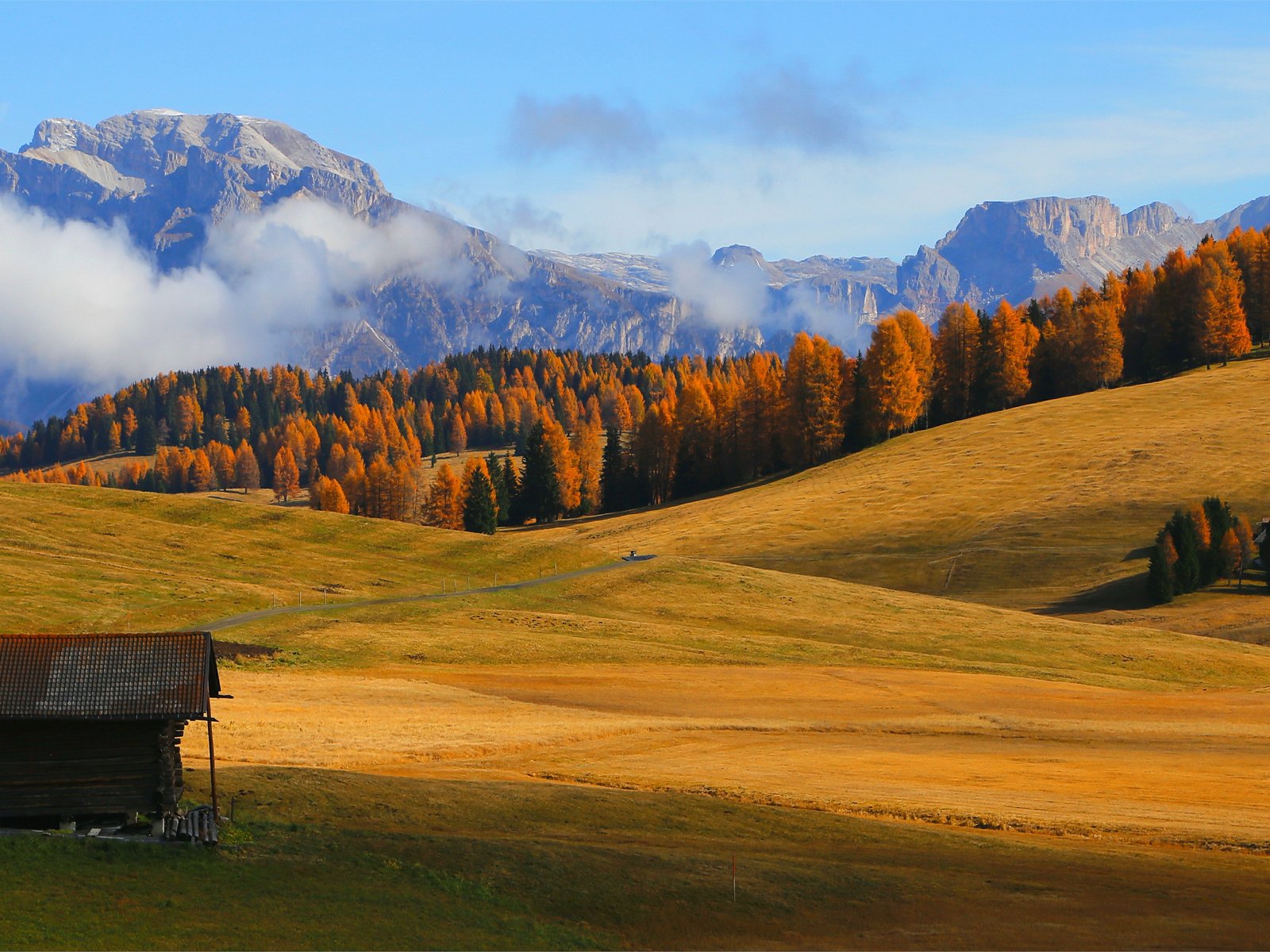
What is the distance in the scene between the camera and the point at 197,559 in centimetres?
9856

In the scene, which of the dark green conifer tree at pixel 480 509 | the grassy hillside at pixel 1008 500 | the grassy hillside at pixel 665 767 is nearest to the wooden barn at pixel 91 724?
the grassy hillside at pixel 665 767

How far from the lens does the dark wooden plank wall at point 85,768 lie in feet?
107

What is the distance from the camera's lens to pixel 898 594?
100625 mm

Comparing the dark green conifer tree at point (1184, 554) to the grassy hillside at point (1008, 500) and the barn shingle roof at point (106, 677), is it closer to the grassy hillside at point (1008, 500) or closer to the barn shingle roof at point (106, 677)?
the grassy hillside at point (1008, 500)

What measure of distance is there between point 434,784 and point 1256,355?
6283 inches

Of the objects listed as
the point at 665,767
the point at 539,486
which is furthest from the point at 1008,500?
the point at 665,767

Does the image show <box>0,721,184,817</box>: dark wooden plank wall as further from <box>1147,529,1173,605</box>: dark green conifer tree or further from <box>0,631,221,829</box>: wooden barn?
<box>1147,529,1173,605</box>: dark green conifer tree

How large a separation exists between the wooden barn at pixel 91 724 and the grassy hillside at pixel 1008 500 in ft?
265

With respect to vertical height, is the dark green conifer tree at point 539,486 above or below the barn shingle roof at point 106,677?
above

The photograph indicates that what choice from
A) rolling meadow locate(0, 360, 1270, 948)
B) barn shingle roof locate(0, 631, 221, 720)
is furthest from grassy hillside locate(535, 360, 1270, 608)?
barn shingle roof locate(0, 631, 221, 720)

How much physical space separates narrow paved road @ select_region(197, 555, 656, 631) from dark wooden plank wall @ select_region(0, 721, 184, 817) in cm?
4191

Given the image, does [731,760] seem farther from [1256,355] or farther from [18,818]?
[1256,355]

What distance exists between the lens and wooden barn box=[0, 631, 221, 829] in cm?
3275

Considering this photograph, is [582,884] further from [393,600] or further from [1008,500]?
[1008,500]
